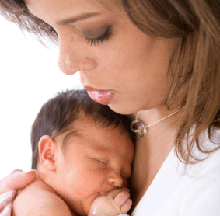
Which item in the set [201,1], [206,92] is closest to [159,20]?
[201,1]

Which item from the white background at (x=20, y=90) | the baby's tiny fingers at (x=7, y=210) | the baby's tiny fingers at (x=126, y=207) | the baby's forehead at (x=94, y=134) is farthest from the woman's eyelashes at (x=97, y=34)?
the white background at (x=20, y=90)

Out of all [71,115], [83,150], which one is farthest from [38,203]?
[71,115]

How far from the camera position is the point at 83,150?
3.50 ft

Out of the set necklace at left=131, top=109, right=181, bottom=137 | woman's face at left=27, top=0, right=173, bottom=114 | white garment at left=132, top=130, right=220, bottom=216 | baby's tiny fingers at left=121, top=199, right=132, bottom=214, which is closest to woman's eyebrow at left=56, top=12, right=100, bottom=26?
woman's face at left=27, top=0, right=173, bottom=114

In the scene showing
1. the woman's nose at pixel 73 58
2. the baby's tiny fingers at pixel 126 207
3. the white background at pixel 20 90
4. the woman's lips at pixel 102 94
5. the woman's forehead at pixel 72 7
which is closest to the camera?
the woman's forehead at pixel 72 7

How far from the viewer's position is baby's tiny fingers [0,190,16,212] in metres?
1.04

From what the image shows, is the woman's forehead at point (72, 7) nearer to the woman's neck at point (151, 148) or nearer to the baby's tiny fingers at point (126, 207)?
the woman's neck at point (151, 148)

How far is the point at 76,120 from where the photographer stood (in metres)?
1.11

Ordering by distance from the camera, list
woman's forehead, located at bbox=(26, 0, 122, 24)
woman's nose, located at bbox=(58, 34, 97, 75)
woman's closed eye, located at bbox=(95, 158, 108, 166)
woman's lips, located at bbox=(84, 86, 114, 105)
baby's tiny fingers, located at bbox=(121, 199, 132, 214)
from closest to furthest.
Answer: woman's forehead, located at bbox=(26, 0, 122, 24), woman's nose, located at bbox=(58, 34, 97, 75), woman's lips, located at bbox=(84, 86, 114, 105), baby's tiny fingers, located at bbox=(121, 199, 132, 214), woman's closed eye, located at bbox=(95, 158, 108, 166)

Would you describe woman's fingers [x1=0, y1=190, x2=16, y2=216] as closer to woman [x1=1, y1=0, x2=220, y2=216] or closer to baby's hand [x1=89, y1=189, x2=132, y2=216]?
baby's hand [x1=89, y1=189, x2=132, y2=216]

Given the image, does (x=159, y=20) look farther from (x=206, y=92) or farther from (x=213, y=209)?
(x=213, y=209)

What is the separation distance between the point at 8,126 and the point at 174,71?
1233 mm

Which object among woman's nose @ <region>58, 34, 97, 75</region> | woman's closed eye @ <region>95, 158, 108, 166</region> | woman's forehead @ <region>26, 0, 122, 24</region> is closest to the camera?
woman's forehead @ <region>26, 0, 122, 24</region>

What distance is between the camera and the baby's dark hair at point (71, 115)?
3.67ft
